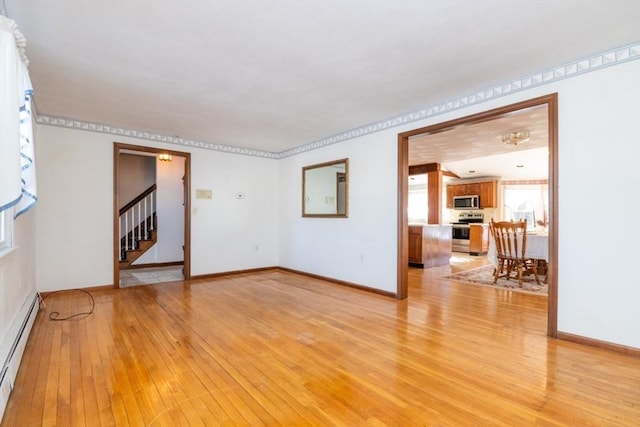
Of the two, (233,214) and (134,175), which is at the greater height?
(134,175)

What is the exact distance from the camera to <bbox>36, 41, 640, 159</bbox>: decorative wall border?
2.58 metres

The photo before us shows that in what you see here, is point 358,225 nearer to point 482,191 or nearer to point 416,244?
point 416,244

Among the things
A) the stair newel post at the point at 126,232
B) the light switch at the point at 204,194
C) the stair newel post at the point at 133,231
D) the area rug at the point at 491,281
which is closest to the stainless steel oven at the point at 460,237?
the area rug at the point at 491,281

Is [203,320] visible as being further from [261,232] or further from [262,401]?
[261,232]

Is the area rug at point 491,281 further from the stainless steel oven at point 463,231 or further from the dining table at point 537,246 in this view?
the stainless steel oven at point 463,231

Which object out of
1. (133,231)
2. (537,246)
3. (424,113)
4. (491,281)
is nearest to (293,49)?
(424,113)

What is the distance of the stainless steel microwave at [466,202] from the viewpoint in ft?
31.3

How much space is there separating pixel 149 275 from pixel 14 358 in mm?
3782

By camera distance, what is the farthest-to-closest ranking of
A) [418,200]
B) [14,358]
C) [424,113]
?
[418,200] → [424,113] → [14,358]

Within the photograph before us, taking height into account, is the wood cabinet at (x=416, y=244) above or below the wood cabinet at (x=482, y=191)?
below

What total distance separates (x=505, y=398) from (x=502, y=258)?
3.78 meters

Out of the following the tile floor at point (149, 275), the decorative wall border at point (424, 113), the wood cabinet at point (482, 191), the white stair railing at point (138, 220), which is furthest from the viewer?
the wood cabinet at point (482, 191)

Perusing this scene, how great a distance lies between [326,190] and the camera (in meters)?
5.56

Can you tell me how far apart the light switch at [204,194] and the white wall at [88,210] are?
7 centimetres
